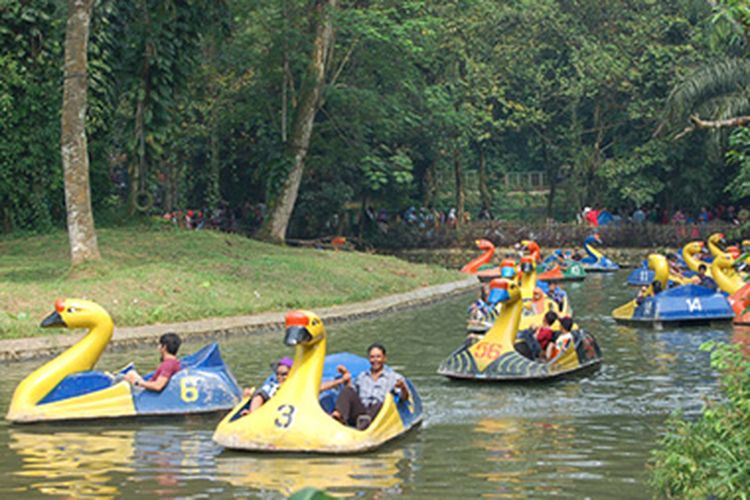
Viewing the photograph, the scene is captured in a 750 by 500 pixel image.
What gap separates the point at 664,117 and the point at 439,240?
1389 cm

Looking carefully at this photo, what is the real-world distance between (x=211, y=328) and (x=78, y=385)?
9637mm

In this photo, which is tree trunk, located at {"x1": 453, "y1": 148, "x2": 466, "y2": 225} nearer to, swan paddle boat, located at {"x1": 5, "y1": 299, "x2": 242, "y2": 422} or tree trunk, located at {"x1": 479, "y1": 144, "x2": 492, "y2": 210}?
tree trunk, located at {"x1": 479, "y1": 144, "x2": 492, "y2": 210}

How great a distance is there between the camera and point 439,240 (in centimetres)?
5725

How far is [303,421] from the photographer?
13641 millimetres

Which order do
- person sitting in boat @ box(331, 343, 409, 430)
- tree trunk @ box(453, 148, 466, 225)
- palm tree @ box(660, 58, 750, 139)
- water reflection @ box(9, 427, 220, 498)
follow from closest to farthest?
water reflection @ box(9, 427, 220, 498), person sitting in boat @ box(331, 343, 409, 430), palm tree @ box(660, 58, 750, 139), tree trunk @ box(453, 148, 466, 225)

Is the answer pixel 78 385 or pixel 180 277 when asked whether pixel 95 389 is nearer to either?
pixel 78 385

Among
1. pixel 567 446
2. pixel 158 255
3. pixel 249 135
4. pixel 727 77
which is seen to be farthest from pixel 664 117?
pixel 567 446

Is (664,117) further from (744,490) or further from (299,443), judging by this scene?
(744,490)

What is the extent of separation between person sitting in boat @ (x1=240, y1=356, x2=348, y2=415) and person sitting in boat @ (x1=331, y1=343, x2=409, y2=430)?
190 mm

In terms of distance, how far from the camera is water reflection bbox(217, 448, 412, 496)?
12.2 meters

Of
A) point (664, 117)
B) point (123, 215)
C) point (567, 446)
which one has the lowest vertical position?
point (567, 446)

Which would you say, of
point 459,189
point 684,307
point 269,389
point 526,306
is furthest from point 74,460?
point 459,189

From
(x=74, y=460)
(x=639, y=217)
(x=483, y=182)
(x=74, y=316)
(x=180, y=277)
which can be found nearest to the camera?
(x=74, y=460)

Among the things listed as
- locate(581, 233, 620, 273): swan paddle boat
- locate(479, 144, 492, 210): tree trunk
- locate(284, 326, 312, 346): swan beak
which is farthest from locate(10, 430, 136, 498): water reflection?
locate(479, 144, 492, 210): tree trunk
